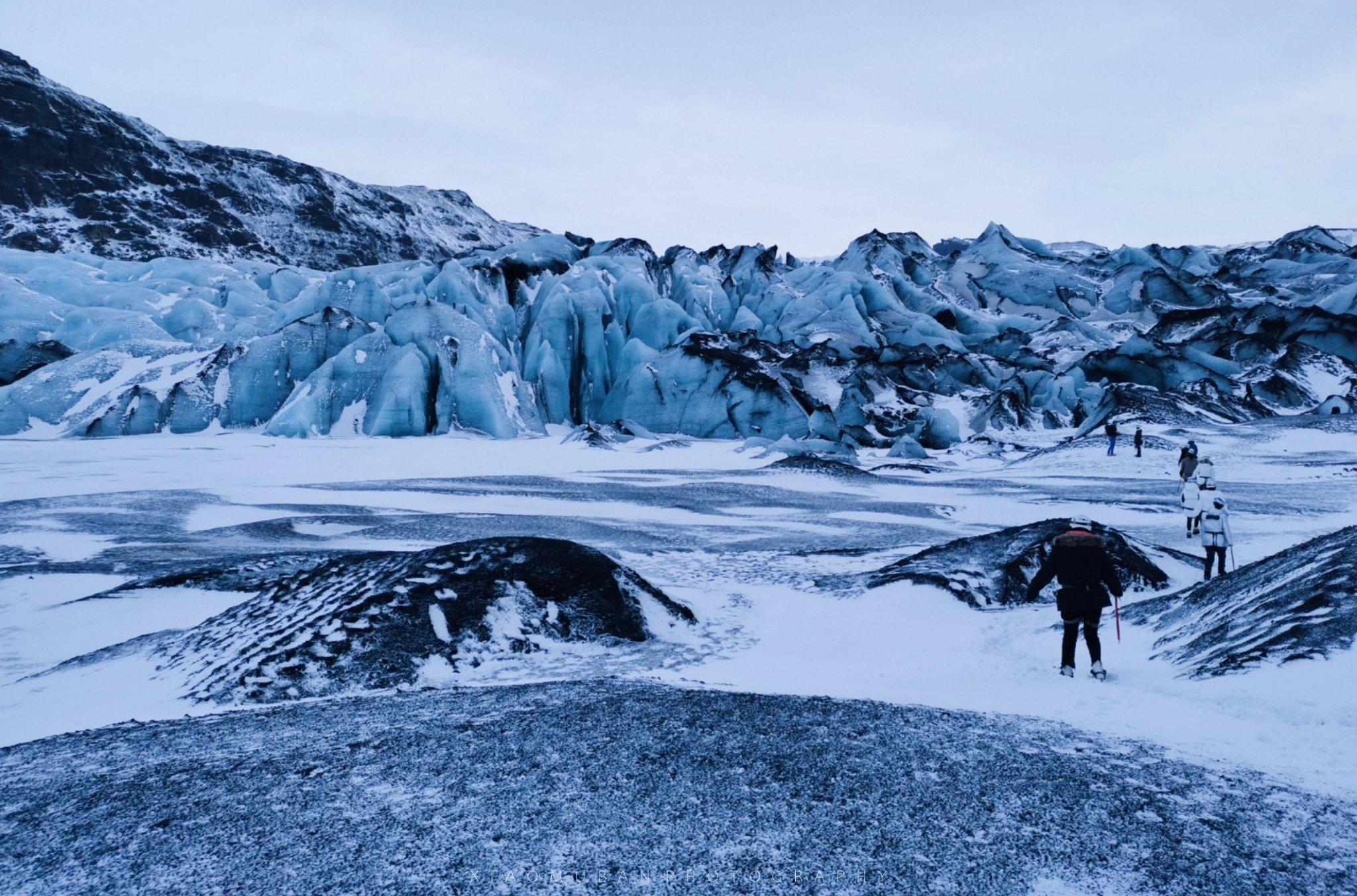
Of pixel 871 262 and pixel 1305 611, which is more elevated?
pixel 871 262

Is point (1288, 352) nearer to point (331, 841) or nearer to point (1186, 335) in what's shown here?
point (1186, 335)

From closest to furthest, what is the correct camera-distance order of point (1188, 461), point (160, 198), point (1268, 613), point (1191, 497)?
point (1268, 613), point (1191, 497), point (1188, 461), point (160, 198)

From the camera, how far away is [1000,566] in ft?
30.7

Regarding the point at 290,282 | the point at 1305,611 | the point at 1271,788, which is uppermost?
the point at 290,282

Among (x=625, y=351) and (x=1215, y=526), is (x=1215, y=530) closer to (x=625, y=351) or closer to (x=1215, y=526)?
(x=1215, y=526)

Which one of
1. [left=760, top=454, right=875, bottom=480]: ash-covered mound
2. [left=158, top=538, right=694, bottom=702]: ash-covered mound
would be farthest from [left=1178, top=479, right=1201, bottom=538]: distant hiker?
[left=760, top=454, right=875, bottom=480]: ash-covered mound

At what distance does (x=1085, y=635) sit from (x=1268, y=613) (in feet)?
4.31

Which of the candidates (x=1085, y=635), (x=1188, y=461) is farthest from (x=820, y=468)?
(x=1085, y=635)

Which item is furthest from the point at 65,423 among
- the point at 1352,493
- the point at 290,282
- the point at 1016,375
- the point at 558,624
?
the point at 1016,375

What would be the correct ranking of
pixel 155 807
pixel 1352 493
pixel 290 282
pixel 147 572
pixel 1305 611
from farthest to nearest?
pixel 290 282
pixel 1352 493
pixel 147 572
pixel 1305 611
pixel 155 807

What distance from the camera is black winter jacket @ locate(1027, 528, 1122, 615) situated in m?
5.46

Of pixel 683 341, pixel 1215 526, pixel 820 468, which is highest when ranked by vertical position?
pixel 683 341

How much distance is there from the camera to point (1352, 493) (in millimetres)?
17359

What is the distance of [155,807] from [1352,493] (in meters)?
22.4
